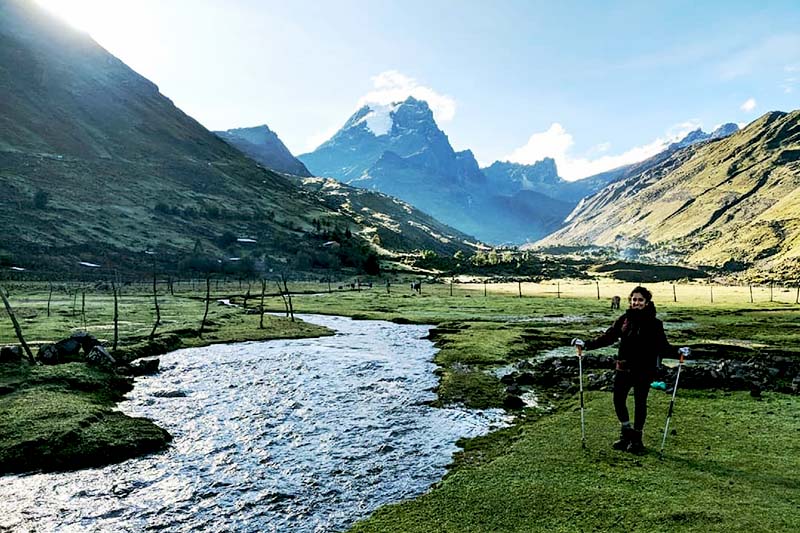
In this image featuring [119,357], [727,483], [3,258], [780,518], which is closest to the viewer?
[780,518]

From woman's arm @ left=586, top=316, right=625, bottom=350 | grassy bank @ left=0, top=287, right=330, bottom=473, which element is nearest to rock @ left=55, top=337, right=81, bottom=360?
grassy bank @ left=0, top=287, right=330, bottom=473

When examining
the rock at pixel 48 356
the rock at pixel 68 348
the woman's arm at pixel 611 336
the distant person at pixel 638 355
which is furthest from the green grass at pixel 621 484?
the rock at pixel 68 348

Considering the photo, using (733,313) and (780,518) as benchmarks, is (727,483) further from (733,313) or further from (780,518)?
(733,313)

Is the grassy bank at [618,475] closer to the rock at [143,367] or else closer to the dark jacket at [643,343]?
the dark jacket at [643,343]

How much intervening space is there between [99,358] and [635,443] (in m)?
27.5

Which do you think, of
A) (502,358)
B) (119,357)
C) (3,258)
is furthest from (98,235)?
(502,358)

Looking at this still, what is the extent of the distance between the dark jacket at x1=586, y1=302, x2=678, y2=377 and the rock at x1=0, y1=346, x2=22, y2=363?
1141 inches

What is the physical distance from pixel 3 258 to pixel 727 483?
15270 centimetres

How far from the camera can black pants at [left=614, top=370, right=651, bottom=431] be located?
14148mm

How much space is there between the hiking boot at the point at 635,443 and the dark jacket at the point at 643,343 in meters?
1.85

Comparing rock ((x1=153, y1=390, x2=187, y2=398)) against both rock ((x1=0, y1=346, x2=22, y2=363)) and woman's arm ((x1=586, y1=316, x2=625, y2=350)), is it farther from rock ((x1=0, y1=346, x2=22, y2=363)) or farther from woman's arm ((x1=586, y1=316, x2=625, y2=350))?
woman's arm ((x1=586, y1=316, x2=625, y2=350))

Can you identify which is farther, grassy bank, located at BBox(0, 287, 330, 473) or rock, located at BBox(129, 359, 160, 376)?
rock, located at BBox(129, 359, 160, 376)

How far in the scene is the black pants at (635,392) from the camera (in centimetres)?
1415

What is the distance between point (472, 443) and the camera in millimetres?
17281
